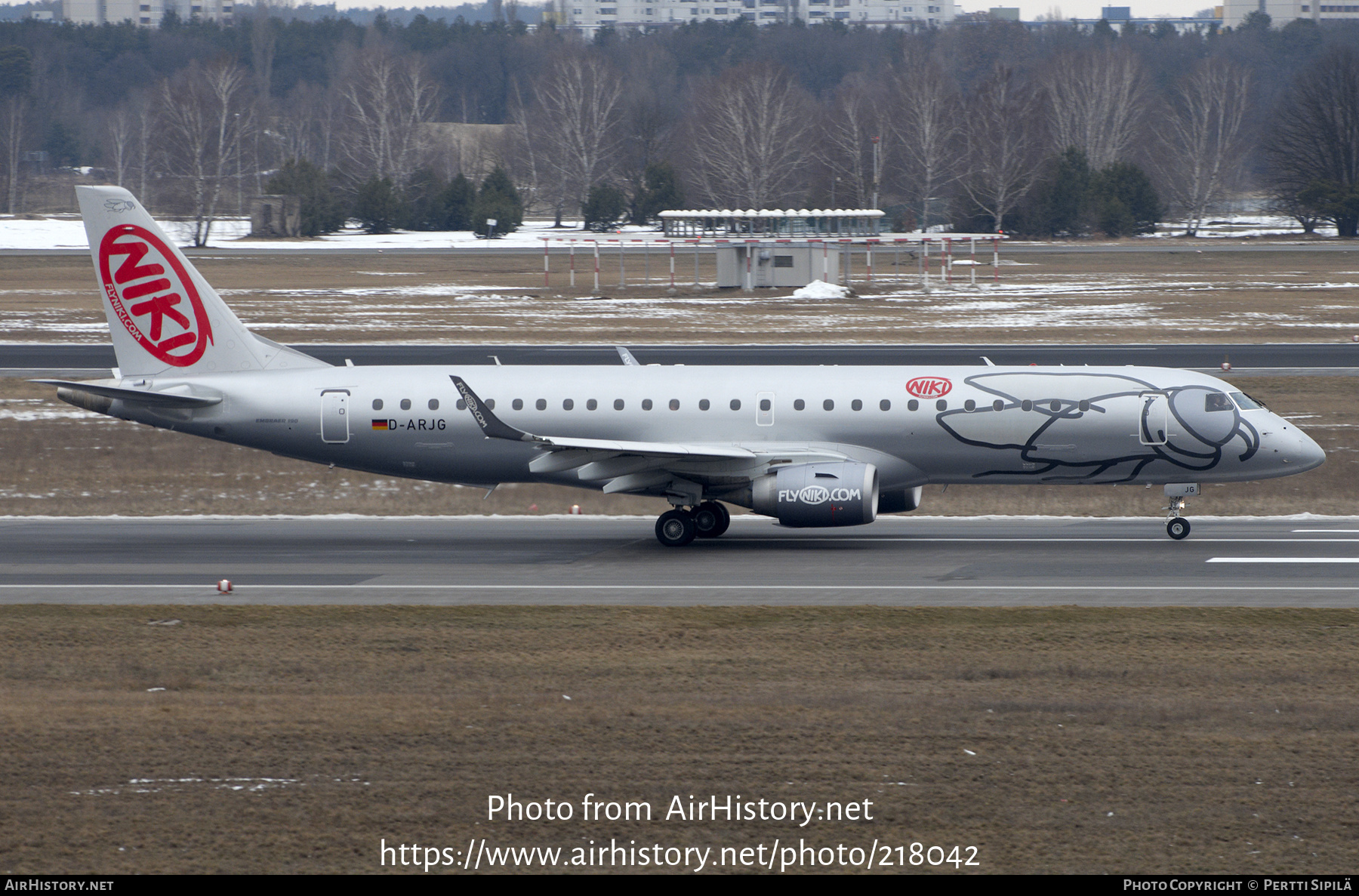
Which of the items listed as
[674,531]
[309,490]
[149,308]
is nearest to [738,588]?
[674,531]

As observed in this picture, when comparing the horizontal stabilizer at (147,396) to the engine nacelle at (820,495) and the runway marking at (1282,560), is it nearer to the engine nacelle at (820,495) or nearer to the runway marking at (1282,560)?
the engine nacelle at (820,495)

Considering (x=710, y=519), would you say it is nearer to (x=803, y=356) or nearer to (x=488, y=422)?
(x=488, y=422)

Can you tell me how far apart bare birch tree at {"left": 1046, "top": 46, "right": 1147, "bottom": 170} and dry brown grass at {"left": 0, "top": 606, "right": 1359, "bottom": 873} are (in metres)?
142

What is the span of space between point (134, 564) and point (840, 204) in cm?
11769

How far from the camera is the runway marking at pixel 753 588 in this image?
23.0 meters

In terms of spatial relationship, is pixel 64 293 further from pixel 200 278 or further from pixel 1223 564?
pixel 1223 564

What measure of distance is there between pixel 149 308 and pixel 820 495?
Answer: 14.1 meters

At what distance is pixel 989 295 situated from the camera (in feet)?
261

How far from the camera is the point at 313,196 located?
137m

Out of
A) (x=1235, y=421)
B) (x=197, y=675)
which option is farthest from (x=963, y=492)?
(x=197, y=675)

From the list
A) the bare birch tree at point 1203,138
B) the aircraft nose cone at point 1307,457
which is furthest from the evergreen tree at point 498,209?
the aircraft nose cone at point 1307,457

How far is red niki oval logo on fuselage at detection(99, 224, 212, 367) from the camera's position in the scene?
95.9 feet

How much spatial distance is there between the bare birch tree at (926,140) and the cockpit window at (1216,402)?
113958 mm

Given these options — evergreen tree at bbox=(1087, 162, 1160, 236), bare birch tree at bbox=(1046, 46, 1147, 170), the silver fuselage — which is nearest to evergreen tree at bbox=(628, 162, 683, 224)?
evergreen tree at bbox=(1087, 162, 1160, 236)
